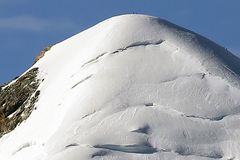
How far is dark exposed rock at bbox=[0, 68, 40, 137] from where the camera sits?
25.7 metres

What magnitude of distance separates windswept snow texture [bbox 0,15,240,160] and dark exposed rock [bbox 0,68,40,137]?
0.41m

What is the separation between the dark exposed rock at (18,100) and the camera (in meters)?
25.7

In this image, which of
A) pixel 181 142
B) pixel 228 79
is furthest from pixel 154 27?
pixel 181 142

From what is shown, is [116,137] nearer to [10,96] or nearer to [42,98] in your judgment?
[42,98]

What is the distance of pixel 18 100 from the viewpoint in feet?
87.6

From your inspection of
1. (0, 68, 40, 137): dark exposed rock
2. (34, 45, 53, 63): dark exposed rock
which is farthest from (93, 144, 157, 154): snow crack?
(34, 45, 53, 63): dark exposed rock

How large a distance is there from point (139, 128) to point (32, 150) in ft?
7.73

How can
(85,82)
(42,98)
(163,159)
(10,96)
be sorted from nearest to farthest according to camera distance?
(163,159) < (85,82) < (42,98) < (10,96)

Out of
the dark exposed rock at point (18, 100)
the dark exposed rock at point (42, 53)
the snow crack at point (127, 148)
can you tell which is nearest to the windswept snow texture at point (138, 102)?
the snow crack at point (127, 148)

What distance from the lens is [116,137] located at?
71.1ft

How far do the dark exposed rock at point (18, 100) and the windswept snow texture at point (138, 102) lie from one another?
0.41 m

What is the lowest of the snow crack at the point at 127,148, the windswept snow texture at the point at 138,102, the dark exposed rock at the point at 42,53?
the snow crack at the point at 127,148

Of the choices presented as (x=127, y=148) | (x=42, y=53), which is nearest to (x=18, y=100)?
(x=42, y=53)

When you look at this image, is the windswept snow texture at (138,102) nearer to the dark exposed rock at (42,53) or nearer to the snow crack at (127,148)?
the snow crack at (127,148)
